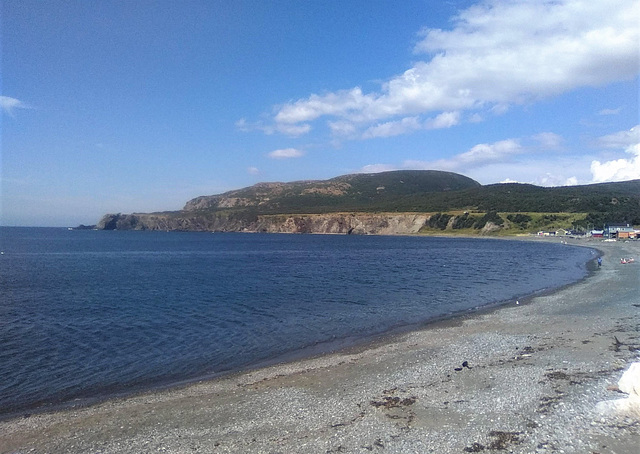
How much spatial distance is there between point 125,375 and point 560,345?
58.5ft

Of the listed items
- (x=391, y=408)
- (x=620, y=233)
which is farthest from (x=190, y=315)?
(x=620, y=233)

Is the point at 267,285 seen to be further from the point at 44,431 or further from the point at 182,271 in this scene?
the point at 44,431

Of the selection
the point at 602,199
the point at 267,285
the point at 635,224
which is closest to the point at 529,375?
the point at 267,285

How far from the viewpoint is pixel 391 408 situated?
12.5 meters

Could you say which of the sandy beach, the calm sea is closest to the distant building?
the calm sea

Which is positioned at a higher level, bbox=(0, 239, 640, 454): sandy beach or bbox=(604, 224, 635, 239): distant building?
bbox=(0, 239, 640, 454): sandy beach

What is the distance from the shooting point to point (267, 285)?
43.1 metres

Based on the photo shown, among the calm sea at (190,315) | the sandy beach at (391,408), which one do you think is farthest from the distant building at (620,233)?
the sandy beach at (391,408)

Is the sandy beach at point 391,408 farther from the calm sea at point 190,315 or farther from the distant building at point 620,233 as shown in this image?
the distant building at point 620,233

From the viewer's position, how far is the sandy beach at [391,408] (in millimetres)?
10391

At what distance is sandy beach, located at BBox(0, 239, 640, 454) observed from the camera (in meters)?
10.4

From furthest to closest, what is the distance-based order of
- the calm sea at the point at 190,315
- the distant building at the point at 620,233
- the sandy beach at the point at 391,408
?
the distant building at the point at 620,233 → the calm sea at the point at 190,315 → the sandy beach at the point at 391,408

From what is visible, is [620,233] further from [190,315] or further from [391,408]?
[391,408]

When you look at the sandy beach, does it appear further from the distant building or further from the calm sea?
the distant building
